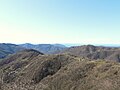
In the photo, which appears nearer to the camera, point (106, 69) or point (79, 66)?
point (106, 69)

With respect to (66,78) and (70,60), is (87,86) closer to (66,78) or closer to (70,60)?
(66,78)

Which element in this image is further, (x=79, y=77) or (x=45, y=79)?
(x=45, y=79)

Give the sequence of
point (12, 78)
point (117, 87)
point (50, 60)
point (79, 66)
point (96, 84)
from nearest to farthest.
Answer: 1. point (117, 87)
2. point (96, 84)
3. point (79, 66)
4. point (12, 78)
5. point (50, 60)

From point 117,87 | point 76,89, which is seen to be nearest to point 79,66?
point 76,89

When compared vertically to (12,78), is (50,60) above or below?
above

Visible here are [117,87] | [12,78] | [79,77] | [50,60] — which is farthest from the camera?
[50,60]

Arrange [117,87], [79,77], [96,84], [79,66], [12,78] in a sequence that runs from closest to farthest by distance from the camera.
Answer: [117,87] → [96,84] → [79,77] → [79,66] → [12,78]

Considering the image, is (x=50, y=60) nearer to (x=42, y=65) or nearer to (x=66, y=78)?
(x=42, y=65)

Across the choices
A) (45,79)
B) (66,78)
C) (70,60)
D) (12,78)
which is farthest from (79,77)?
(12,78)

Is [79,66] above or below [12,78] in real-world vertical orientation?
above
